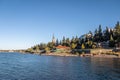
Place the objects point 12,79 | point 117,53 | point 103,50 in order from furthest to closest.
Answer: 1. point 103,50
2. point 117,53
3. point 12,79

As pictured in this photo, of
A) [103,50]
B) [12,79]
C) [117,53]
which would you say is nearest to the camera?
[12,79]

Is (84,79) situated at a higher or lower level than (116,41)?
lower

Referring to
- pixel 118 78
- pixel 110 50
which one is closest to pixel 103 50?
pixel 110 50

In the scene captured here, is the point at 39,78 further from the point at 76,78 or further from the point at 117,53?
the point at 117,53

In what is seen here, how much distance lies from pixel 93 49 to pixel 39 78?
486ft

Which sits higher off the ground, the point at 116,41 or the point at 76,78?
the point at 116,41

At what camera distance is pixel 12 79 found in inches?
2030

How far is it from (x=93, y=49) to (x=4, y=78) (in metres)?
151

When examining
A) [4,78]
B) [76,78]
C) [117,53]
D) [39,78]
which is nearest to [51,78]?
[39,78]

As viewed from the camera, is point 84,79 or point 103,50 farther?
point 103,50

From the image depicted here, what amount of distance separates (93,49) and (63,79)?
148 metres

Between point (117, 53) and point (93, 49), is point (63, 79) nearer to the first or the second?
point (117, 53)

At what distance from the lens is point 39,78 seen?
5319 cm

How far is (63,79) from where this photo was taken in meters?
52.1
